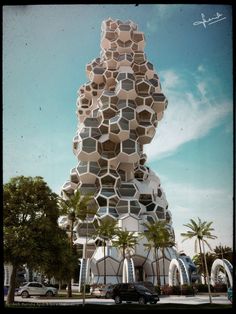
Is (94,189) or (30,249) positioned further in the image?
(94,189)

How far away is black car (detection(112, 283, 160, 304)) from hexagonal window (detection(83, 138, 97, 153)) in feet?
152

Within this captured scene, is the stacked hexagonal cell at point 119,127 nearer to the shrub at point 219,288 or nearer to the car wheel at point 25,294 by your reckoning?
the shrub at point 219,288

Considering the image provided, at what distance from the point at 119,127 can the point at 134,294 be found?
47766mm

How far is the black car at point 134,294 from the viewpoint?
25391 mm

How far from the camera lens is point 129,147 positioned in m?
72.4

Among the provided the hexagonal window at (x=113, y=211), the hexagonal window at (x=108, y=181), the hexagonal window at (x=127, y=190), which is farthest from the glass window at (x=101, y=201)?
the hexagonal window at (x=127, y=190)

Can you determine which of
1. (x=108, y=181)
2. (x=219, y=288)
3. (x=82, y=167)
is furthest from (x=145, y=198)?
(x=219, y=288)

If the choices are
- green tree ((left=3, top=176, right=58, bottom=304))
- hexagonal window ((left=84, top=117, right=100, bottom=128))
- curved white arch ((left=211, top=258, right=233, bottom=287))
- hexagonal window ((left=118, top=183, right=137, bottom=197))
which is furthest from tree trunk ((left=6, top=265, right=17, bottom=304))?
hexagonal window ((left=84, top=117, right=100, bottom=128))

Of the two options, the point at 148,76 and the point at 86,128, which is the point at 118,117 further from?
the point at 148,76

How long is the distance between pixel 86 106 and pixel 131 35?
718 inches

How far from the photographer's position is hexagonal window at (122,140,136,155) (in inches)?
2828

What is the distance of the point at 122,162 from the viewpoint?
7394 cm

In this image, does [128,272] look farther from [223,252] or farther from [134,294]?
[223,252]

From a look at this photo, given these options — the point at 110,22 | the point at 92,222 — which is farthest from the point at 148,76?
the point at 92,222
